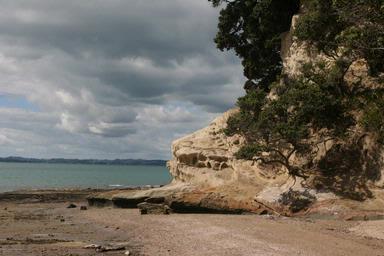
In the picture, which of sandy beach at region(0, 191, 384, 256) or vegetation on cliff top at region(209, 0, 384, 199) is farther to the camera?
vegetation on cliff top at region(209, 0, 384, 199)

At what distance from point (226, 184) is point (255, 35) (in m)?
12.5

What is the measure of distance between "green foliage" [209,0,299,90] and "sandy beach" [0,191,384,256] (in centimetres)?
1599

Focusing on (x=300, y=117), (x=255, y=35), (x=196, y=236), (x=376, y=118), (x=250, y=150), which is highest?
(x=255, y=35)

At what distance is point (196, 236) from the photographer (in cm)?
1947

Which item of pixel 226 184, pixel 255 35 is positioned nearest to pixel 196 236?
pixel 226 184

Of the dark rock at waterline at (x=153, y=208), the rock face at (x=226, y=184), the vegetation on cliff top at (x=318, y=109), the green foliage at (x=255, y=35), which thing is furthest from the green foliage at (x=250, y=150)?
the green foliage at (x=255, y=35)

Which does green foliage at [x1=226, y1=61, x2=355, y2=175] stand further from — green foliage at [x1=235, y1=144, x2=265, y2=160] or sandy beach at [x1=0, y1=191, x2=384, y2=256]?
sandy beach at [x1=0, y1=191, x2=384, y2=256]

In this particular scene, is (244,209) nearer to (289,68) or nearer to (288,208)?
(288,208)

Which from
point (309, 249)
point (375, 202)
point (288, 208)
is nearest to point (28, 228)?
point (288, 208)

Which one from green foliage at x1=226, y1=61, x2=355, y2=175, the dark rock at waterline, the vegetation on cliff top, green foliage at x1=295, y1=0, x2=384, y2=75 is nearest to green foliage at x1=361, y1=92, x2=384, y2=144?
the vegetation on cliff top

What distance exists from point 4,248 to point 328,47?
19.4 metres

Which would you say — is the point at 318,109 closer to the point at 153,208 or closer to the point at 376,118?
the point at 376,118

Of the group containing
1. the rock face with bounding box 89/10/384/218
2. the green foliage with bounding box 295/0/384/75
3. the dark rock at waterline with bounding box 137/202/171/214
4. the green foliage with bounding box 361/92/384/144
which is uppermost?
the green foliage with bounding box 295/0/384/75

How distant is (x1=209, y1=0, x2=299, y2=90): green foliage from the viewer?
3666 cm
